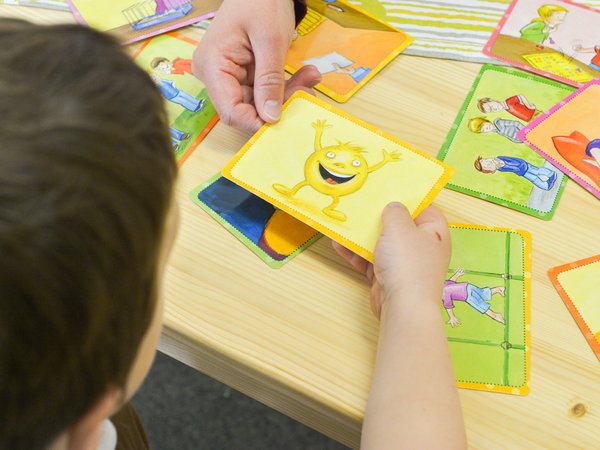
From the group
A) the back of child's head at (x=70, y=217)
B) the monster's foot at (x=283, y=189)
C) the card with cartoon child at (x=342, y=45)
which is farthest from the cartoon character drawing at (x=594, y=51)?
the back of child's head at (x=70, y=217)

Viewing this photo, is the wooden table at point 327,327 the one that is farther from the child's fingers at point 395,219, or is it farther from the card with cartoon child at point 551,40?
the card with cartoon child at point 551,40

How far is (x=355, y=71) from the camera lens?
759mm

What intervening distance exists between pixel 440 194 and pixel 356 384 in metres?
0.23

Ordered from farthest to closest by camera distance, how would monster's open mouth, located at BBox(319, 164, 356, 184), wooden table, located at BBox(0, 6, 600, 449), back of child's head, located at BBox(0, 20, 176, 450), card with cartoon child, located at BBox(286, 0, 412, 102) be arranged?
card with cartoon child, located at BBox(286, 0, 412, 102) → monster's open mouth, located at BBox(319, 164, 356, 184) → wooden table, located at BBox(0, 6, 600, 449) → back of child's head, located at BBox(0, 20, 176, 450)

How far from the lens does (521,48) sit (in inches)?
31.0

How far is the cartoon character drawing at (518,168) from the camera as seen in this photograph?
68 centimetres

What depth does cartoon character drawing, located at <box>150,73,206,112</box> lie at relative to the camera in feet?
2.40

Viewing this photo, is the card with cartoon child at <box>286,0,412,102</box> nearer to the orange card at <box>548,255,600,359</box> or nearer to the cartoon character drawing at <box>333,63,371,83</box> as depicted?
the cartoon character drawing at <box>333,63,371,83</box>

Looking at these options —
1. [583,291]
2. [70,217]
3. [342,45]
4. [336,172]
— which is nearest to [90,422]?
[70,217]

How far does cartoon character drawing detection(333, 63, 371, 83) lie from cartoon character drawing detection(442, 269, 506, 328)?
0.28 metres

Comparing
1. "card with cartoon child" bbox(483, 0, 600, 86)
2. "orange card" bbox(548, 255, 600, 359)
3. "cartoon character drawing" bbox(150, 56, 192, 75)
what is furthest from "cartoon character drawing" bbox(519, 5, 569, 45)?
"cartoon character drawing" bbox(150, 56, 192, 75)

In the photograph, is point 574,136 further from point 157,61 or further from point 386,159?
point 157,61

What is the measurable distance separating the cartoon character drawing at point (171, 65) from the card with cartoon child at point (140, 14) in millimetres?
44

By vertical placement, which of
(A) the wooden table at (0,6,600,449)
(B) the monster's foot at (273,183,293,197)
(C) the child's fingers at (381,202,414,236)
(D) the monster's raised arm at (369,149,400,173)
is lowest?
(A) the wooden table at (0,6,600,449)
